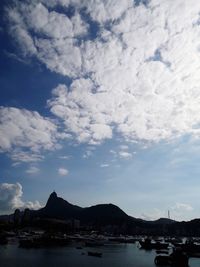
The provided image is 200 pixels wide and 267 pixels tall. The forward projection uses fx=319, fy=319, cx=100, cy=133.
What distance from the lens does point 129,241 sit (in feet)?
635

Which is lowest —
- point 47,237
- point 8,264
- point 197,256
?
point 8,264

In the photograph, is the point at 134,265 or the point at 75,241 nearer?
the point at 134,265

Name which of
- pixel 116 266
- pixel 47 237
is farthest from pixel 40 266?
pixel 47 237

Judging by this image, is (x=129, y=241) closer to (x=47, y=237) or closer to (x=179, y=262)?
(x=47, y=237)

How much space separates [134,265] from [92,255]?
931 inches

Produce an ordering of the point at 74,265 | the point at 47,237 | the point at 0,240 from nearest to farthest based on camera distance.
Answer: the point at 74,265 → the point at 0,240 → the point at 47,237

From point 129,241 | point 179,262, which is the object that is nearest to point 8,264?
point 179,262

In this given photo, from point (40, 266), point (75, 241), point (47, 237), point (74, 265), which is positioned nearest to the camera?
point (40, 266)

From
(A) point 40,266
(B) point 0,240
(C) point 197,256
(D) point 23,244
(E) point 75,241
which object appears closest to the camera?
(A) point 40,266

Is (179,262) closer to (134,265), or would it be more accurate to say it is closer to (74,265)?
(134,265)

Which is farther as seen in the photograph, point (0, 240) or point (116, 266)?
point (0, 240)

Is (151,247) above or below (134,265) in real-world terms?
above

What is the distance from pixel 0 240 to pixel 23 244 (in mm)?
18066

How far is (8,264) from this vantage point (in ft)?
240
